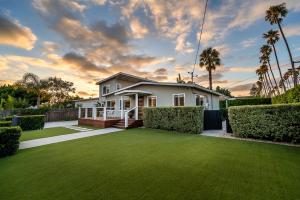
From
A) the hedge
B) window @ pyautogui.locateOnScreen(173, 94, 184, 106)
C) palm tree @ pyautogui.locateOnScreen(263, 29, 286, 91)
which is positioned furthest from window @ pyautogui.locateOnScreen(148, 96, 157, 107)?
palm tree @ pyautogui.locateOnScreen(263, 29, 286, 91)

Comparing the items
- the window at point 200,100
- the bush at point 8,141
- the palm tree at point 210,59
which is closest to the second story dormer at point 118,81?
the window at point 200,100

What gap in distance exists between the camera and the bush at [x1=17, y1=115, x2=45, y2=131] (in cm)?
1339

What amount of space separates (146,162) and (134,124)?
30.3 feet

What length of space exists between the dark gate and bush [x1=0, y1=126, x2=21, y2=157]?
36.9ft

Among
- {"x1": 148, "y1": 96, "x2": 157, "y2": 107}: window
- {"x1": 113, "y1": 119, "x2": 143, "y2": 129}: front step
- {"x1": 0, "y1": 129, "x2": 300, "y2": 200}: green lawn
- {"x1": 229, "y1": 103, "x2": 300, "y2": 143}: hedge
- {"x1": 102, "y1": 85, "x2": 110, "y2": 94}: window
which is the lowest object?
{"x1": 0, "y1": 129, "x2": 300, "y2": 200}: green lawn

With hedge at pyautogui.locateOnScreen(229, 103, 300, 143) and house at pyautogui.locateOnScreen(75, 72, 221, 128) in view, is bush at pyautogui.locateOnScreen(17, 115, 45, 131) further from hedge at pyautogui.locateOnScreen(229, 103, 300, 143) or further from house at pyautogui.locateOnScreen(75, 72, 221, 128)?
hedge at pyautogui.locateOnScreen(229, 103, 300, 143)

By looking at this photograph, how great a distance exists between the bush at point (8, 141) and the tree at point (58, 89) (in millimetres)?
29052

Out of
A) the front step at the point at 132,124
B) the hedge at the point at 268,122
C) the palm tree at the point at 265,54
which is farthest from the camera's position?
the palm tree at the point at 265,54

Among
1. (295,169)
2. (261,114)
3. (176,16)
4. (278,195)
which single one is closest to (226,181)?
(278,195)

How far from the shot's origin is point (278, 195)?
2656mm

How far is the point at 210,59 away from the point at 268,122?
69.5 feet

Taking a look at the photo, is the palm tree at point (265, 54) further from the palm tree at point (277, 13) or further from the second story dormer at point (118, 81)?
the second story dormer at point (118, 81)

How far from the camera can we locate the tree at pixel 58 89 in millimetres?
31917

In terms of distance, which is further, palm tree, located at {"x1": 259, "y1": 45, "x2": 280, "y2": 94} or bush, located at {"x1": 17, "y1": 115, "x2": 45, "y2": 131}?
palm tree, located at {"x1": 259, "y1": 45, "x2": 280, "y2": 94}
